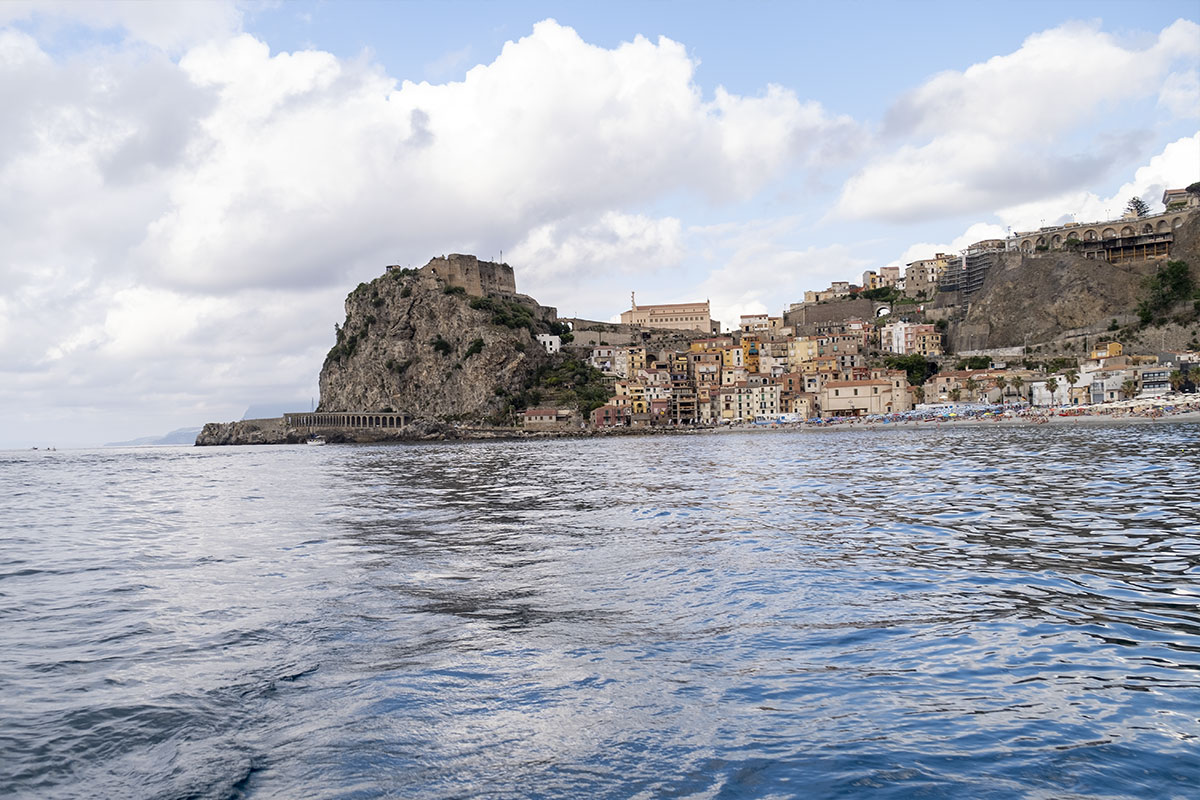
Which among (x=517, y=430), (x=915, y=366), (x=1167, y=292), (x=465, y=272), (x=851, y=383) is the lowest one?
(x=517, y=430)

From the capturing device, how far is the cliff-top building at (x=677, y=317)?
14475 centimetres

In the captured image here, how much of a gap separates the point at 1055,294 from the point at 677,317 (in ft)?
203

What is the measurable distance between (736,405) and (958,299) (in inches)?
1676

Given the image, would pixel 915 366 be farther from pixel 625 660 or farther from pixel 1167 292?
pixel 625 660

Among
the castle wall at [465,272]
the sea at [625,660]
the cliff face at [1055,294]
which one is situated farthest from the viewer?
the castle wall at [465,272]

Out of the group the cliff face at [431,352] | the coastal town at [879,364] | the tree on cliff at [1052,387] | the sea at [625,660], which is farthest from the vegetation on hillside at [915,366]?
the sea at [625,660]

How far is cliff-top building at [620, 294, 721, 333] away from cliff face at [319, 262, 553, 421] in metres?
24.9

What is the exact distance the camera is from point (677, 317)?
14525 centimetres

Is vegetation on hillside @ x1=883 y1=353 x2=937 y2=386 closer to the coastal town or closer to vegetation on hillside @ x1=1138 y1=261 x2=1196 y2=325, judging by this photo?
the coastal town

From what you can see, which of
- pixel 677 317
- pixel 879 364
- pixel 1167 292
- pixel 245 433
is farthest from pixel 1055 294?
pixel 245 433

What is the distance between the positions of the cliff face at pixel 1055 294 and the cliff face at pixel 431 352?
65.1 m

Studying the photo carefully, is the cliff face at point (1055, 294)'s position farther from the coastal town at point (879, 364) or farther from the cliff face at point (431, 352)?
Result: the cliff face at point (431, 352)

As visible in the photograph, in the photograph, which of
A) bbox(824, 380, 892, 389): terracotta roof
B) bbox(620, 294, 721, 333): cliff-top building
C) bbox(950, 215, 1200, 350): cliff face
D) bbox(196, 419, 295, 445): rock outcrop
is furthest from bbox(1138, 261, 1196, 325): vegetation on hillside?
bbox(196, 419, 295, 445): rock outcrop

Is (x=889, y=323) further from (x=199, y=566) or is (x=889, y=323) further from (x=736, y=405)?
(x=199, y=566)
